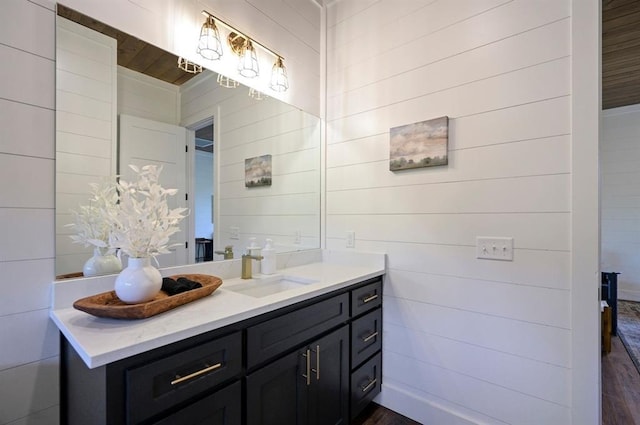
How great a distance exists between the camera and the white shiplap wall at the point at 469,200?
137 cm

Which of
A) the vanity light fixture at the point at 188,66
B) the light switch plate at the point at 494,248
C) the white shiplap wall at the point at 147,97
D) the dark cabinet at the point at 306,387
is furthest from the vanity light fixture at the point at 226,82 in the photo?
the light switch plate at the point at 494,248

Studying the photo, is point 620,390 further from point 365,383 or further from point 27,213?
point 27,213

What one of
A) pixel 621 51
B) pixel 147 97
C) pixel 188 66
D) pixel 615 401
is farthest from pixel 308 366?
pixel 621 51

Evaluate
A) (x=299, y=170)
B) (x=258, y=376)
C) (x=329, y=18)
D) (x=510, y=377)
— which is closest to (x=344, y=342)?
(x=258, y=376)

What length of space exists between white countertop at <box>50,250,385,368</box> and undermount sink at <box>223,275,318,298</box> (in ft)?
0.08

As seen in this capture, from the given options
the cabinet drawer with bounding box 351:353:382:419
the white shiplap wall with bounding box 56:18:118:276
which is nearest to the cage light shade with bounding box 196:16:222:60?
the white shiplap wall with bounding box 56:18:118:276

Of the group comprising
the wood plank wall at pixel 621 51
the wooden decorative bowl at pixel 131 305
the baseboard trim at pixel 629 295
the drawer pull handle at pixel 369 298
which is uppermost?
the wood plank wall at pixel 621 51

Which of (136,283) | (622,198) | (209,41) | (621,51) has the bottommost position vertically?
(136,283)

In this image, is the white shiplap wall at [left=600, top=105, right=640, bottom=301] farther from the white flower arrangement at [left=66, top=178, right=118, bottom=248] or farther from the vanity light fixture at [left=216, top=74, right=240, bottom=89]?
the white flower arrangement at [left=66, top=178, right=118, bottom=248]

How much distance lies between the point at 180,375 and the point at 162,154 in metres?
1.01

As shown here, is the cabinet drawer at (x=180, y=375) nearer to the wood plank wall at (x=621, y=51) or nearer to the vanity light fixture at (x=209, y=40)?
the vanity light fixture at (x=209, y=40)

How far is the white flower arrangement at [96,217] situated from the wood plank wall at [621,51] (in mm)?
3501

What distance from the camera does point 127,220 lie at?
1004mm

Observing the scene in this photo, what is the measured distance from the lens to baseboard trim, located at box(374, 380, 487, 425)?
63.9 inches
